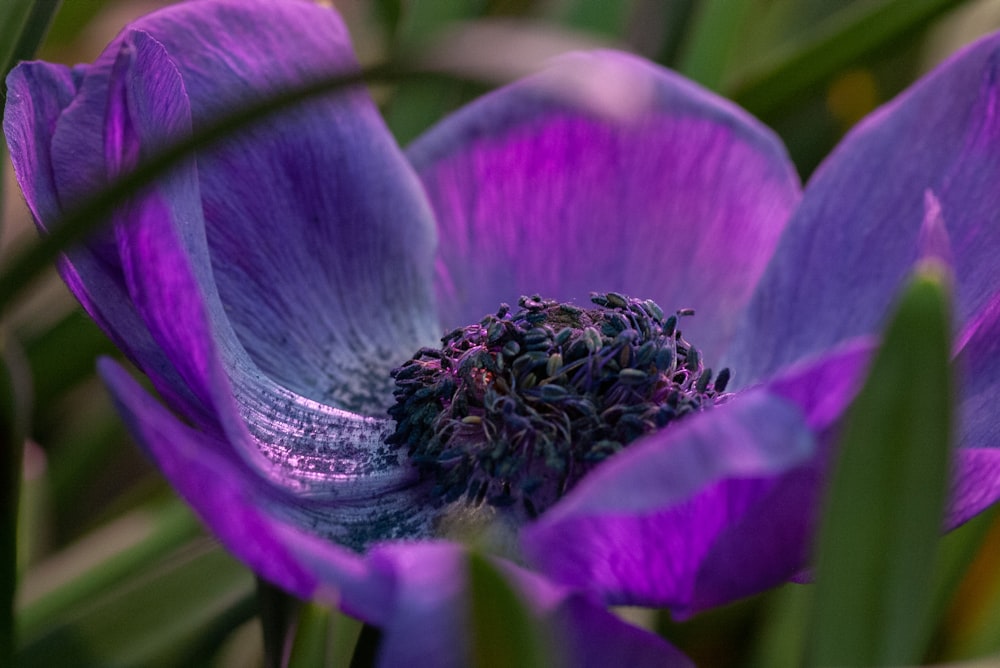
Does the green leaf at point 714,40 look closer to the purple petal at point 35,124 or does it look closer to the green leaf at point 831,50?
the green leaf at point 831,50

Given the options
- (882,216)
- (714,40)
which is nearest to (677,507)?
(882,216)

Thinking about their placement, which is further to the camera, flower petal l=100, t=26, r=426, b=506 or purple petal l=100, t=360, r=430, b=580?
flower petal l=100, t=26, r=426, b=506

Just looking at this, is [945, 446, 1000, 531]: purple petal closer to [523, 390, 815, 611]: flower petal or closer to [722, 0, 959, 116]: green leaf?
[523, 390, 815, 611]: flower petal

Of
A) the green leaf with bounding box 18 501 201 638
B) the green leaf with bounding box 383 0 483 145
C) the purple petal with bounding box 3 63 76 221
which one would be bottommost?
the green leaf with bounding box 18 501 201 638

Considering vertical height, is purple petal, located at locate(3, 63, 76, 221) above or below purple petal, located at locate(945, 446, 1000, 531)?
above

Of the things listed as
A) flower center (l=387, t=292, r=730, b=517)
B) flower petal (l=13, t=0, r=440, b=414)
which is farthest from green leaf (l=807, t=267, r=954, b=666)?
flower petal (l=13, t=0, r=440, b=414)

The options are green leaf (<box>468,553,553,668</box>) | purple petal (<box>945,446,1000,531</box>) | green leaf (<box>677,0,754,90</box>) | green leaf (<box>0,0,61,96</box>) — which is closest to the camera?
green leaf (<box>468,553,553,668</box>)

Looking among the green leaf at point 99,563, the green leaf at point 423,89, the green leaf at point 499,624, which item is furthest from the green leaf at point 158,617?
the green leaf at point 499,624

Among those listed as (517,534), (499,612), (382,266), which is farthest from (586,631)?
(382,266)
